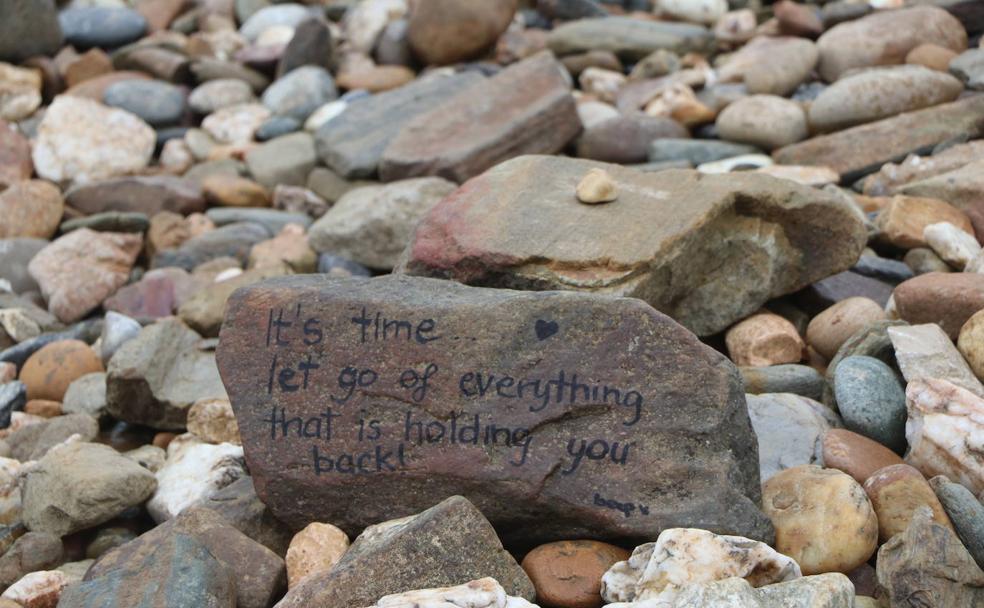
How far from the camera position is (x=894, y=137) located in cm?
585

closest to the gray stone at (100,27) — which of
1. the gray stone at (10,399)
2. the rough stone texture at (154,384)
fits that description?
the gray stone at (10,399)

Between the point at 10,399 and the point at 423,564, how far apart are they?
8.91 feet

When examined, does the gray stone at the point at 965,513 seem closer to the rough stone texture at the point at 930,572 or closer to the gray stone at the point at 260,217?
the rough stone texture at the point at 930,572

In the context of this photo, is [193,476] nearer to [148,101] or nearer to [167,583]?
[167,583]

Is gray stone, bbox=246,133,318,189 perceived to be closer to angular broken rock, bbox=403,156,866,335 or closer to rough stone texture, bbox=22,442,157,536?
angular broken rock, bbox=403,156,866,335

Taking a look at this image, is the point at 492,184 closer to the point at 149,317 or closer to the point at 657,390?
the point at 657,390

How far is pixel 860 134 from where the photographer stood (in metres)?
5.94

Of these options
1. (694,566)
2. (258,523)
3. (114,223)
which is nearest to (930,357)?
(694,566)

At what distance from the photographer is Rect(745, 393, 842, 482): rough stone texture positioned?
135 inches

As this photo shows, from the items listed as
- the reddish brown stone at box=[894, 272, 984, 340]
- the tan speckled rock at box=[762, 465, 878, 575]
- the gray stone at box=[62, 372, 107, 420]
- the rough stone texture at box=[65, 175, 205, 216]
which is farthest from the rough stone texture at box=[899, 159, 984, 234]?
the rough stone texture at box=[65, 175, 205, 216]

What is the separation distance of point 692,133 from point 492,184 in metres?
2.98

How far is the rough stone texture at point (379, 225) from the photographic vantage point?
563cm

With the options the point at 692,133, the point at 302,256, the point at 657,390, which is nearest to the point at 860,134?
the point at 692,133

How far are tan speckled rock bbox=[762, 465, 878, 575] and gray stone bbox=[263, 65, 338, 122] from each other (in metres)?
5.96
